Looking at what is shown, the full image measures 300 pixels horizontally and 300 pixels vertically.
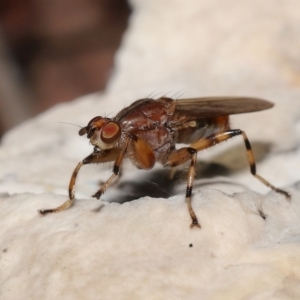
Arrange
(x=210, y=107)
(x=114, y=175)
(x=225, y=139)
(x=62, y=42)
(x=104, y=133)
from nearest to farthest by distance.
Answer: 1. (x=114, y=175)
2. (x=104, y=133)
3. (x=225, y=139)
4. (x=210, y=107)
5. (x=62, y=42)

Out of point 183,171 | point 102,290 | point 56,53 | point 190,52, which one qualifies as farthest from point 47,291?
point 56,53

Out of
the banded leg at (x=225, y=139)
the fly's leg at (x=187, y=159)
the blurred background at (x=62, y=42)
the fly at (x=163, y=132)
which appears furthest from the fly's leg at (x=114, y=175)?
the blurred background at (x=62, y=42)

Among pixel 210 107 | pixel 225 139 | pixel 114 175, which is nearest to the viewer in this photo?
pixel 114 175

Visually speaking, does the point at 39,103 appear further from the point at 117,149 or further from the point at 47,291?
the point at 47,291

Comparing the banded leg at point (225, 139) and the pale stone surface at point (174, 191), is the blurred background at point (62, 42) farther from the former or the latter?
the banded leg at point (225, 139)

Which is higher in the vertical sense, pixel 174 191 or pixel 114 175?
pixel 114 175

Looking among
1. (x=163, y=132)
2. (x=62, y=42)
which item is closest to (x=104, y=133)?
(x=163, y=132)

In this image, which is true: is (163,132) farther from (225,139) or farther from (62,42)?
(62,42)
